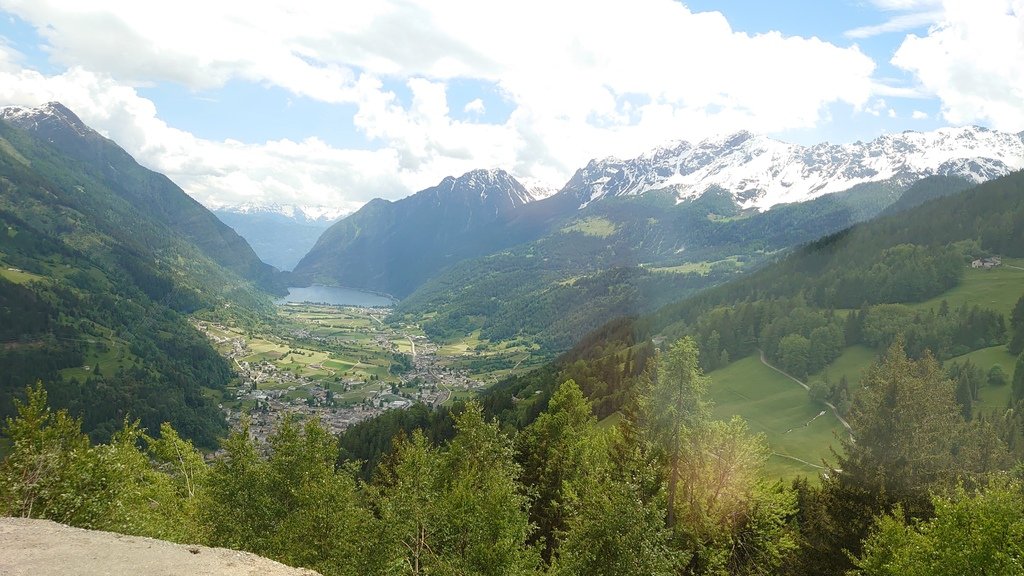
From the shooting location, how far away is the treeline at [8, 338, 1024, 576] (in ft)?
91.8

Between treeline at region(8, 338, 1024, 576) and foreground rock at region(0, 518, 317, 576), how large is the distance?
271 inches

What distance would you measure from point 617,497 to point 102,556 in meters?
20.9

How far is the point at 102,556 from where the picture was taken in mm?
20625

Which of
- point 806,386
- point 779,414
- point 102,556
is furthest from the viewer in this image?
point 806,386

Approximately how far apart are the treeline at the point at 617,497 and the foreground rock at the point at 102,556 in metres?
6.89

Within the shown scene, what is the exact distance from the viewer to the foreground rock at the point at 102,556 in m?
19.5

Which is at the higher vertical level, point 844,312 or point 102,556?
point 844,312

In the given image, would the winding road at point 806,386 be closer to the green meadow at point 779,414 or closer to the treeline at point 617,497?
the green meadow at point 779,414

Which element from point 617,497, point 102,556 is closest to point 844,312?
point 617,497

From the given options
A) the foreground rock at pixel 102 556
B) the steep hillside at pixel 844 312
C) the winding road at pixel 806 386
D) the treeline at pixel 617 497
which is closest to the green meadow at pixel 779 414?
the winding road at pixel 806 386

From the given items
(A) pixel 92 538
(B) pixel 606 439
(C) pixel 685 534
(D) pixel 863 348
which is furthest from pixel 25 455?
(D) pixel 863 348

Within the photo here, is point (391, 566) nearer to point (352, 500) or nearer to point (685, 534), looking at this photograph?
point (352, 500)

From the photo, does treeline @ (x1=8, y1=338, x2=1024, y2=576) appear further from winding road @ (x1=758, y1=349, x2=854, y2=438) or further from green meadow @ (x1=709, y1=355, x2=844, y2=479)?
winding road @ (x1=758, y1=349, x2=854, y2=438)

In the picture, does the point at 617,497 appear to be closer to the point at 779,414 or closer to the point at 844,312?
the point at 779,414
